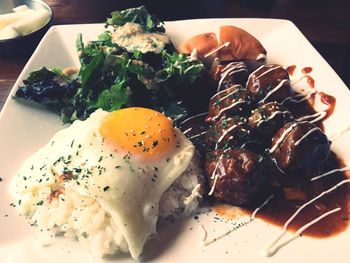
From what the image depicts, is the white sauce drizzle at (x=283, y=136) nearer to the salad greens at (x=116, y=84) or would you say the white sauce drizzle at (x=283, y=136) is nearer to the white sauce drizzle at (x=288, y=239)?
the white sauce drizzle at (x=288, y=239)

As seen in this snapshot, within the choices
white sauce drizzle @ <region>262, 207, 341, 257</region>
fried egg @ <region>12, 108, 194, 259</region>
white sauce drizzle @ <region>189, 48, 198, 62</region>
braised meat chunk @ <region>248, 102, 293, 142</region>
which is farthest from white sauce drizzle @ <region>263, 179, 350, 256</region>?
white sauce drizzle @ <region>189, 48, 198, 62</region>

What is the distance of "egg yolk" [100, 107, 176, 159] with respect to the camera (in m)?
2.73

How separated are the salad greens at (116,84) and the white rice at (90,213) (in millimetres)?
792

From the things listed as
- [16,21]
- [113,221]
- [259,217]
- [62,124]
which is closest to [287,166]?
[259,217]

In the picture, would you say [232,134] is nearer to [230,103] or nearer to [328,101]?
[230,103]

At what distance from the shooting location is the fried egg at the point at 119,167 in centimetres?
250

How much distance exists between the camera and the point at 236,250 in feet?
8.07

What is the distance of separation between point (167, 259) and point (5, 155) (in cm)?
129

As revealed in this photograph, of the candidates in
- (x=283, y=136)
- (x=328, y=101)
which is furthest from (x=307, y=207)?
(x=328, y=101)

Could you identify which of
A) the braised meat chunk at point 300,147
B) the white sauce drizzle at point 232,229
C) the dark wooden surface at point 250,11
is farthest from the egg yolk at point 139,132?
the dark wooden surface at point 250,11

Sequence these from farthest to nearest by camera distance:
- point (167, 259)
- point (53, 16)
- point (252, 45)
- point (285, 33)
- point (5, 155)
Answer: point (53, 16), point (285, 33), point (252, 45), point (5, 155), point (167, 259)

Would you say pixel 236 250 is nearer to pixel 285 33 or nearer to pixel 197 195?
pixel 197 195

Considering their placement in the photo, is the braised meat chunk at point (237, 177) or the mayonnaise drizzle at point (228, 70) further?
the mayonnaise drizzle at point (228, 70)

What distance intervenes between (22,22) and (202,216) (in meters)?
2.67
